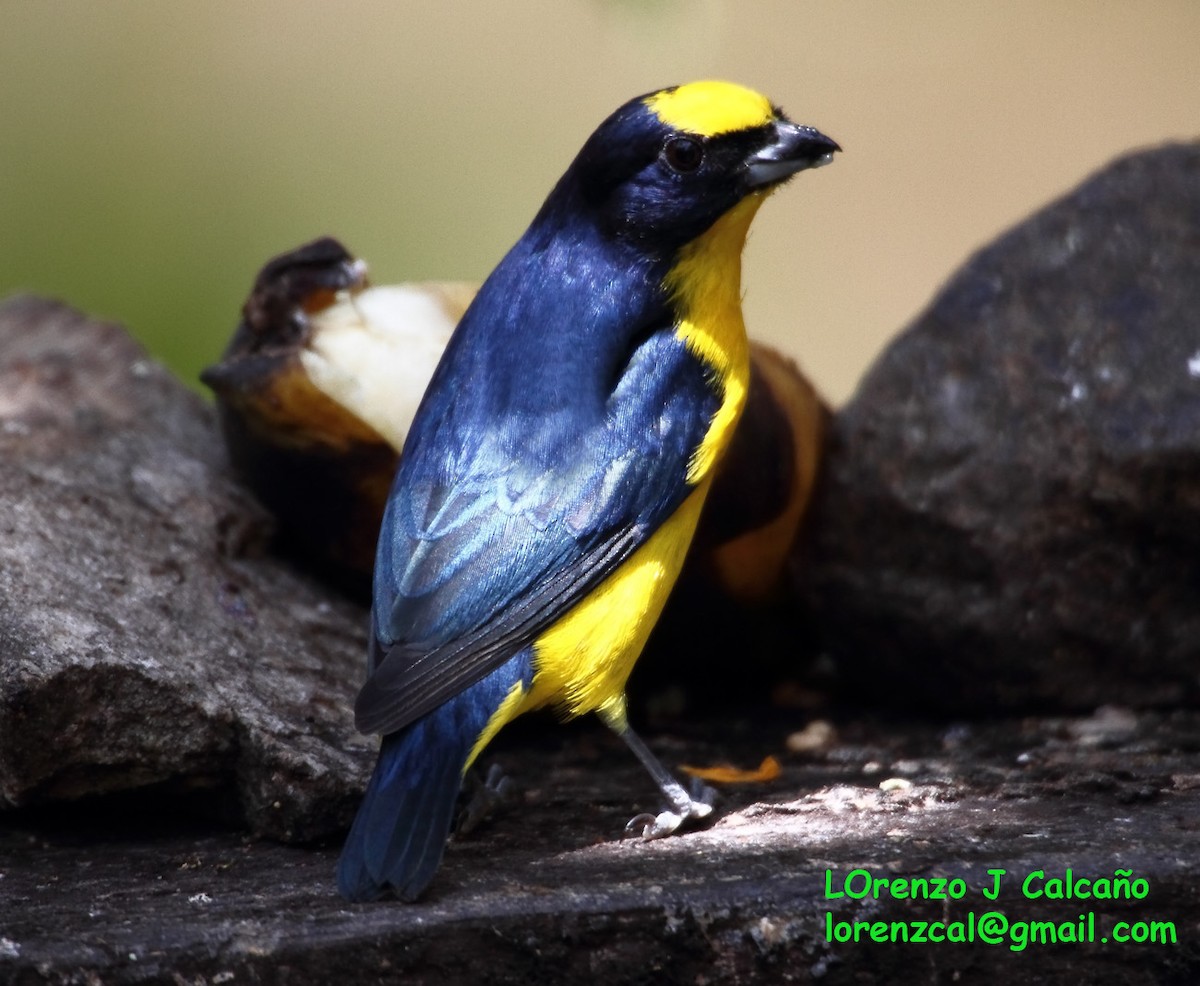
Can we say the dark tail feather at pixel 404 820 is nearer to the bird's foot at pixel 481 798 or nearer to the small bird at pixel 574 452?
the small bird at pixel 574 452

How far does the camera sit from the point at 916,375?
3832 mm

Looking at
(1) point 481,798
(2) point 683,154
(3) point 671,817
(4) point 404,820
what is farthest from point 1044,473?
(4) point 404,820

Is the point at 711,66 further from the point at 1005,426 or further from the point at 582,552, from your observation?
the point at 582,552

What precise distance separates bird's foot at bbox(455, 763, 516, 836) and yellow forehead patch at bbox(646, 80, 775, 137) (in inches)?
50.9

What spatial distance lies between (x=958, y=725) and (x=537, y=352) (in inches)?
54.6

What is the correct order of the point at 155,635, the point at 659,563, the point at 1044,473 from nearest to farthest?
the point at 659,563 → the point at 155,635 → the point at 1044,473

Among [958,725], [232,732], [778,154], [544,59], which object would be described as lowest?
[958,725]

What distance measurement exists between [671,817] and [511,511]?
62 cm

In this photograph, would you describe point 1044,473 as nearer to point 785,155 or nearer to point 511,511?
point 785,155

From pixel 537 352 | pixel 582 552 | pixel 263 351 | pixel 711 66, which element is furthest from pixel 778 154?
pixel 711 66

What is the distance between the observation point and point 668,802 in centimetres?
317

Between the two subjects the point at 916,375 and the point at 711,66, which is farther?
the point at 711,66

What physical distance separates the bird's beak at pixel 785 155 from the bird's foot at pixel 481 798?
4.13 feet

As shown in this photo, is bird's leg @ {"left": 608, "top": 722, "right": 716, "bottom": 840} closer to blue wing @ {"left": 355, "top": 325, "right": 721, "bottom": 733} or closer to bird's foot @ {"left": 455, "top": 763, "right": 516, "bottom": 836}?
bird's foot @ {"left": 455, "top": 763, "right": 516, "bottom": 836}
